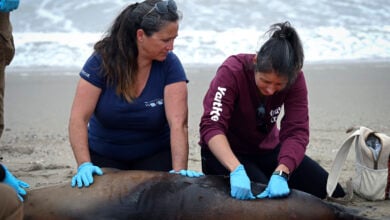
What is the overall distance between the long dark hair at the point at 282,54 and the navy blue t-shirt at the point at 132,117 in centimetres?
81

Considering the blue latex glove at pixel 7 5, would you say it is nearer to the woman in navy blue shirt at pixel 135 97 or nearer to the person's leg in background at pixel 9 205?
the woman in navy blue shirt at pixel 135 97

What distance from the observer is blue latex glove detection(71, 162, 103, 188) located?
393 cm

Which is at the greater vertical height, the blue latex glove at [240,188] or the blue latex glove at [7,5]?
the blue latex glove at [7,5]

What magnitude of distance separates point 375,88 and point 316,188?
5506mm

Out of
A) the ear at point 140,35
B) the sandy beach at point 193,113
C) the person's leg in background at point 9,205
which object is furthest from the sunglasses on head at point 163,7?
the sandy beach at point 193,113

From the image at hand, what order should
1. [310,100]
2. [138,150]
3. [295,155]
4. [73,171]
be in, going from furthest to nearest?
1. [310,100]
2. [73,171]
3. [138,150]
4. [295,155]

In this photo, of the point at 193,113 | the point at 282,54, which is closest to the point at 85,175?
the point at 282,54

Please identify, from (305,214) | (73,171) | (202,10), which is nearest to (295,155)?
(305,214)

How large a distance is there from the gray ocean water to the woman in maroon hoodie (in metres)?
8.14

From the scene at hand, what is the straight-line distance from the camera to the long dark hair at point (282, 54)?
3871 mm

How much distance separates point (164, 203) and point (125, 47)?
118cm

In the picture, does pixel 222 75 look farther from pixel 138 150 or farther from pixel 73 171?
pixel 73 171

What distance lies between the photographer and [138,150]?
4625 millimetres

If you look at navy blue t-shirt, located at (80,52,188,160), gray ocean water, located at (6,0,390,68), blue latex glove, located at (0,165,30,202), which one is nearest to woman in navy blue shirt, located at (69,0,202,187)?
navy blue t-shirt, located at (80,52,188,160)
